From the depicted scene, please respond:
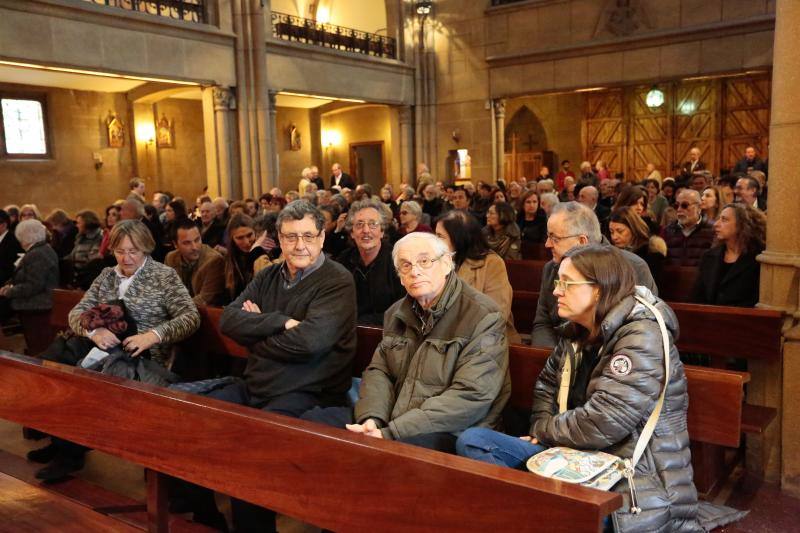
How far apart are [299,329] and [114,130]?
1295cm

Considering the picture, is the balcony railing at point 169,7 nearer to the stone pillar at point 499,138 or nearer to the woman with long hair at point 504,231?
the stone pillar at point 499,138

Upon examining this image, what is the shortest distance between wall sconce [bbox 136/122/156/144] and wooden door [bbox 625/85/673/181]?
37.5 feet

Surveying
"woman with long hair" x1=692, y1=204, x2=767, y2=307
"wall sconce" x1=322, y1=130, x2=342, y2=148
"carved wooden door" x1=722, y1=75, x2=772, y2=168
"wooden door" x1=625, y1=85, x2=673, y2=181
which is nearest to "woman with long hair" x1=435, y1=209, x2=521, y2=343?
"woman with long hair" x1=692, y1=204, x2=767, y2=307

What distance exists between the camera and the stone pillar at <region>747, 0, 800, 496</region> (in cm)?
358

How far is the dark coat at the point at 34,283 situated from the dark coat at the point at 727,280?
208 inches

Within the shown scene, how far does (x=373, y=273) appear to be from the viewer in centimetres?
449

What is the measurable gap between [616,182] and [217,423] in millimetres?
10152

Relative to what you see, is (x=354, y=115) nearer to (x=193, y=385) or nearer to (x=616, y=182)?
(x=616, y=182)

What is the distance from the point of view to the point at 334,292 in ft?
10.9

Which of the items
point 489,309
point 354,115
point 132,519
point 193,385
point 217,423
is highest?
point 354,115

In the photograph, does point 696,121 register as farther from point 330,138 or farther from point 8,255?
point 8,255

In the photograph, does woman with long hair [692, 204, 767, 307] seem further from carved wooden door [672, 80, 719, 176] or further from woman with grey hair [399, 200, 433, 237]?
carved wooden door [672, 80, 719, 176]

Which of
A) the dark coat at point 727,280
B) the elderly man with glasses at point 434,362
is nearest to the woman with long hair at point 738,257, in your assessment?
the dark coat at point 727,280

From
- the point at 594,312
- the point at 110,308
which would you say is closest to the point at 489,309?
the point at 594,312
